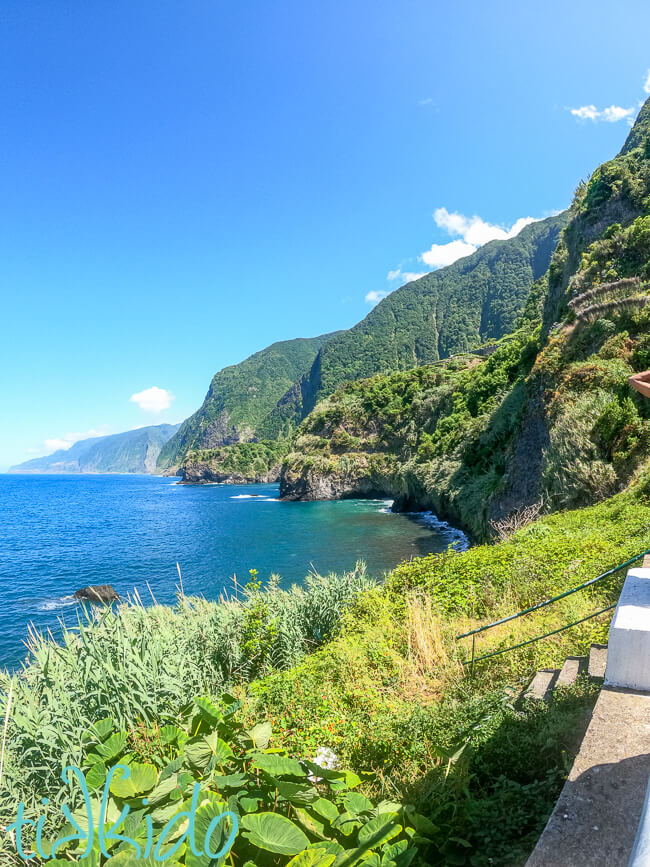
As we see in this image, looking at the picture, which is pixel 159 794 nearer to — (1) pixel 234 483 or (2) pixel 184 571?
(2) pixel 184 571

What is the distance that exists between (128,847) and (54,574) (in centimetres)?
3286

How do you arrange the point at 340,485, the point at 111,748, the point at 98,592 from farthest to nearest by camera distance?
1. the point at 340,485
2. the point at 98,592
3. the point at 111,748

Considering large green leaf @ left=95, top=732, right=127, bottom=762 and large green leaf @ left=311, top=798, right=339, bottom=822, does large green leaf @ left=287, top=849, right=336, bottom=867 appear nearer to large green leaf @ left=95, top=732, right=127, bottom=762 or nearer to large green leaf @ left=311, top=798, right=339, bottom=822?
large green leaf @ left=311, top=798, right=339, bottom=822

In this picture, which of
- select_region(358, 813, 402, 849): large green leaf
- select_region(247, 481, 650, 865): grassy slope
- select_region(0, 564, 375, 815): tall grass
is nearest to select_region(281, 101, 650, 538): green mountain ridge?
select_region(247, 481, 650, 865): grassy slope

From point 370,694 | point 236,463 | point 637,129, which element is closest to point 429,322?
point 236,463

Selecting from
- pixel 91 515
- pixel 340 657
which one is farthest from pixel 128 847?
pixel 91 515

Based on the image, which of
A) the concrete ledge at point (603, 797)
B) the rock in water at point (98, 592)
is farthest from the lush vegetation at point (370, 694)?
the rock in water at point (98, 592)

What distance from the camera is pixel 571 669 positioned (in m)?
4.09

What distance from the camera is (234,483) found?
132 metres

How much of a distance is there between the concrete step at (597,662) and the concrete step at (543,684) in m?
0.36

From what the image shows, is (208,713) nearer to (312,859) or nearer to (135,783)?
(135,783)

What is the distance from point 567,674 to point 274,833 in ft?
10.8

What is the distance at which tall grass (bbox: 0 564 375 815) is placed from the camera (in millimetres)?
3649

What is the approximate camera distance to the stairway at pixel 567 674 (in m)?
3.78
